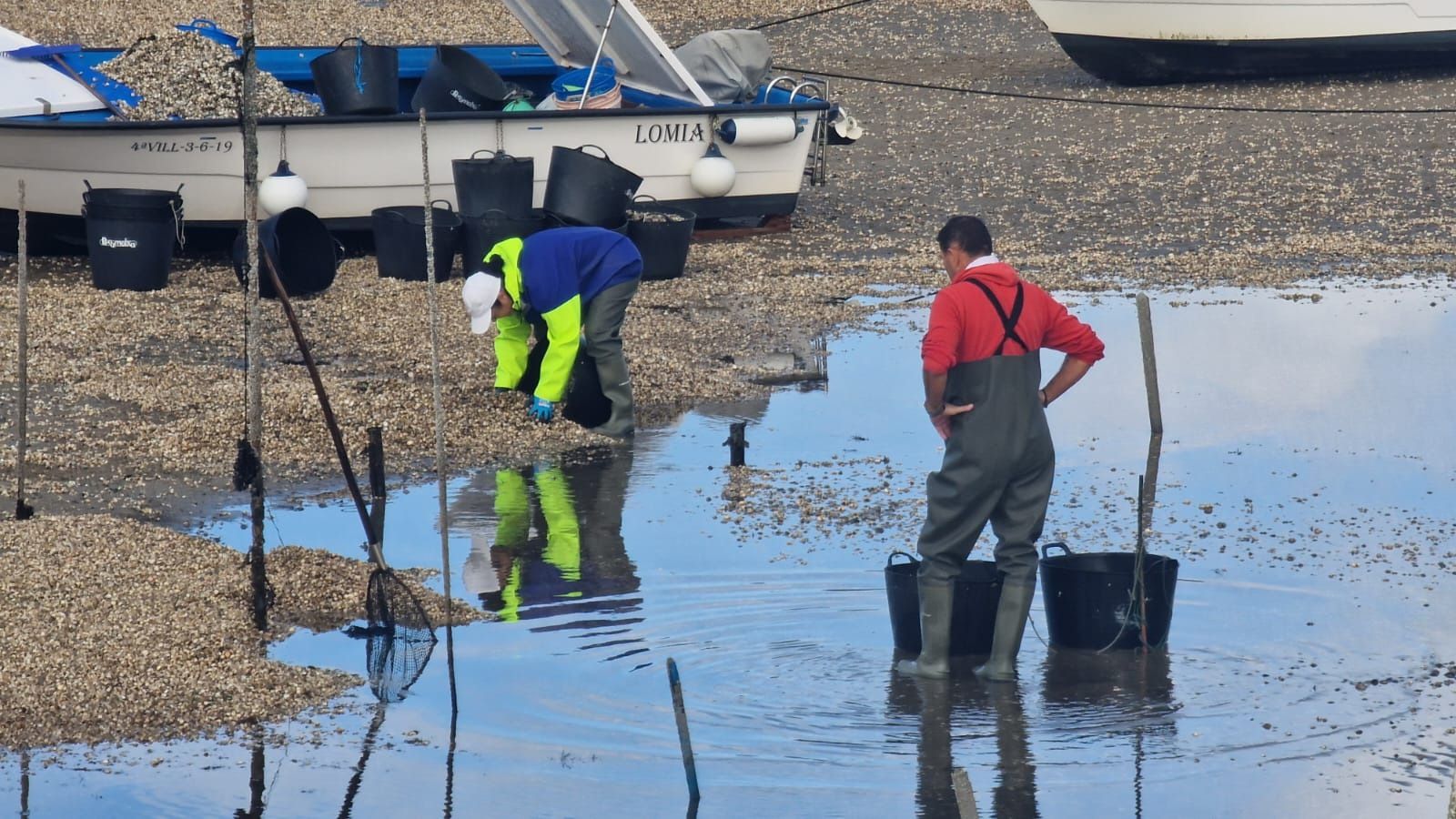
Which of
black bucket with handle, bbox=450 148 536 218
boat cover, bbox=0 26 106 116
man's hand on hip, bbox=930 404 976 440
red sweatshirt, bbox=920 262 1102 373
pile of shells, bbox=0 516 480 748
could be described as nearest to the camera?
pile of shells, bbox=0 516 480 748

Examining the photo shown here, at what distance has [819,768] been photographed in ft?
20.6

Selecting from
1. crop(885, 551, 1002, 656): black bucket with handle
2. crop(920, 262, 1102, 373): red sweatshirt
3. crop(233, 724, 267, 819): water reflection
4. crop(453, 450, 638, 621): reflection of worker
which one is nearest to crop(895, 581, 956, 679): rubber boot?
crop(885, 551, 1002, 656): black bucket with handle

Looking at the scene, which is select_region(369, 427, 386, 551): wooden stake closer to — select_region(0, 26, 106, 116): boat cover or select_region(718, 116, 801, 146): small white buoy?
select_region(0, 26, 106, 116): boat cover

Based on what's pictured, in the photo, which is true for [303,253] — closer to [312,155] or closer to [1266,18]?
[312,155]

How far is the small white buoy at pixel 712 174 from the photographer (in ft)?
55.0

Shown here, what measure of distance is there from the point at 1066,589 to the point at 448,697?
90.6 inches

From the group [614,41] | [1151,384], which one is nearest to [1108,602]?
[1151,384]

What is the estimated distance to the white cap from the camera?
9.66 meters

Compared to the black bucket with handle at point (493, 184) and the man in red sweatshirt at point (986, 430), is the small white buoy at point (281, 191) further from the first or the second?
the man in red sweatshirt at point (986, 430)

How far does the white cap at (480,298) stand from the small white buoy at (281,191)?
229 inches

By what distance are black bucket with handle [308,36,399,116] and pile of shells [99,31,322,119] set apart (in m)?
0.20

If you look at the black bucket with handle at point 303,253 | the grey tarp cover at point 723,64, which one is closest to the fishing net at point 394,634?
the black bucket with handle at point 303,253

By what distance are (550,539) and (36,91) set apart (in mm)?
8940

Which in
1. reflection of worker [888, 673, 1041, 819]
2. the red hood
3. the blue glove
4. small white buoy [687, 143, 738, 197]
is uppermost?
small white buoy [687, 143, 738, 197]
